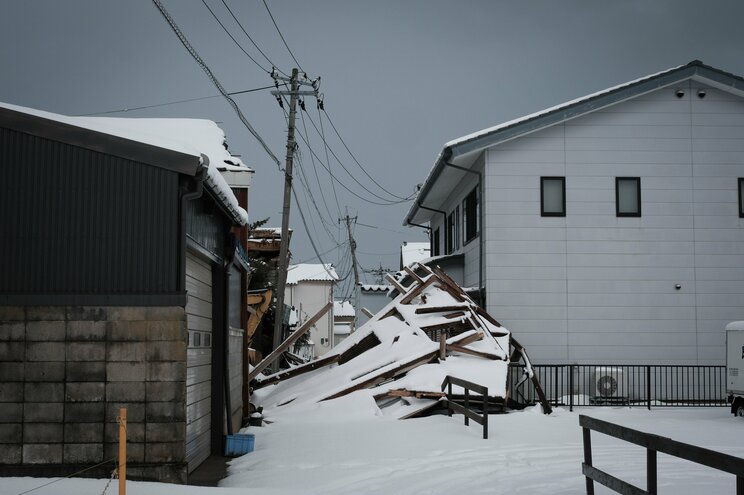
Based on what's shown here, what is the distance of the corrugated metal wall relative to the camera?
10.7 metres

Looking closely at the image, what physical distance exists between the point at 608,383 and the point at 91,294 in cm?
1617

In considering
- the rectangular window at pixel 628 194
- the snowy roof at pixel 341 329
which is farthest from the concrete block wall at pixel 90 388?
the snowy roof at pixel 341 329

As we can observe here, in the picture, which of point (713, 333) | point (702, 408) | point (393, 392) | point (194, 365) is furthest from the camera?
point (713, 333)

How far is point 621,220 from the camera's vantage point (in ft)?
82.0

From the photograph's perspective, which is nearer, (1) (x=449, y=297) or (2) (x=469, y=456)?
(2) (x=469, y=456)

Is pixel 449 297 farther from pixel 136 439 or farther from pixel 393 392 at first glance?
pixel 136 439

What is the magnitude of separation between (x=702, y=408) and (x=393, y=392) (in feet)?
29.4

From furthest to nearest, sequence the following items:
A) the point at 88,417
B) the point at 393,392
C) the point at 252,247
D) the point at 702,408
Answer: the point at 252,247 < the point at 702,408 < the point at 393,392 < the point at 88,417

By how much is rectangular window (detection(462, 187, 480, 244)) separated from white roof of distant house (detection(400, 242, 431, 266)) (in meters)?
22.6

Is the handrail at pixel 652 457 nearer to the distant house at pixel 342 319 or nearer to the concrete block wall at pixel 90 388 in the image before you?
the concrete block wall at pixel 90 388

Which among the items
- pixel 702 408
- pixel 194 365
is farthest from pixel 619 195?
pixel 194 365

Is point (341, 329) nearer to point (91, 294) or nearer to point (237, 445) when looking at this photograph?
point (237, 445)

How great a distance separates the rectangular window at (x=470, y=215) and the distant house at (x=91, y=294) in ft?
53.7

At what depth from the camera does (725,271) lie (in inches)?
982
